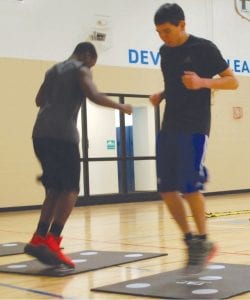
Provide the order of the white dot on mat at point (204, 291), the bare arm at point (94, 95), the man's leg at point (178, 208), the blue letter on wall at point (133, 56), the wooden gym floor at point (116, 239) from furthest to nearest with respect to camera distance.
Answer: the blue letter on wall at point (133, 56)
the bare arm at point (94, 95)
the man's leg at point (178, 208)
the wooden gym floor at point (116, 239)
the white dot on mat at point (204, 291)

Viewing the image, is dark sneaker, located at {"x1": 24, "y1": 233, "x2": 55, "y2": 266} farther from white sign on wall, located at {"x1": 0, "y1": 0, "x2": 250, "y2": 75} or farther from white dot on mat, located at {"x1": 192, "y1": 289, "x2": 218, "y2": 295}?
white sign on wall, located at {"x1": 0, "y1": 0, "x2": 250, "y2": 75}

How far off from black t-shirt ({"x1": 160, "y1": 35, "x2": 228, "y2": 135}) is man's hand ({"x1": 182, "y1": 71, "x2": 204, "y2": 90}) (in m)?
0.19

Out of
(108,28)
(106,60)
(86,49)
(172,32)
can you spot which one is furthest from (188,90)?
(108,28)

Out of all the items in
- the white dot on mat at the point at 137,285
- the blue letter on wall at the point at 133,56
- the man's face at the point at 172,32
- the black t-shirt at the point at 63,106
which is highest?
the blue letter on wall at the point at 133,56

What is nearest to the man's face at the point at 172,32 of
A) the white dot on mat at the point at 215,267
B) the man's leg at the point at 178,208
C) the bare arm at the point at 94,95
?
the bare arm at the point at 94,95

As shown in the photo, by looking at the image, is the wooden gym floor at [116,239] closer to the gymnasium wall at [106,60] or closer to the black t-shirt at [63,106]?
the black t-shirt at [63,106]

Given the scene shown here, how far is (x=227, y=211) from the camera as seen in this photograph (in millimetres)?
8000

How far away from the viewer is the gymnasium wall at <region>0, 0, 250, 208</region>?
30.6ft

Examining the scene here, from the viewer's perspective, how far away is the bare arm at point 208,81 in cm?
305

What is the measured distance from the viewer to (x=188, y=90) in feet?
10.7

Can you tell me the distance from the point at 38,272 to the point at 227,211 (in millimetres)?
4826

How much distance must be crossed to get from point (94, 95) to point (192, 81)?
708 mm

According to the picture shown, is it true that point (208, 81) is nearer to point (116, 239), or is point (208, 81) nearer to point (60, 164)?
point (60, 164)

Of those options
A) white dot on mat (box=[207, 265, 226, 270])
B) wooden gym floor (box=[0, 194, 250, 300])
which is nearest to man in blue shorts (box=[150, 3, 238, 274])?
white dot on mat (box=[207, 265, 226, 270])
